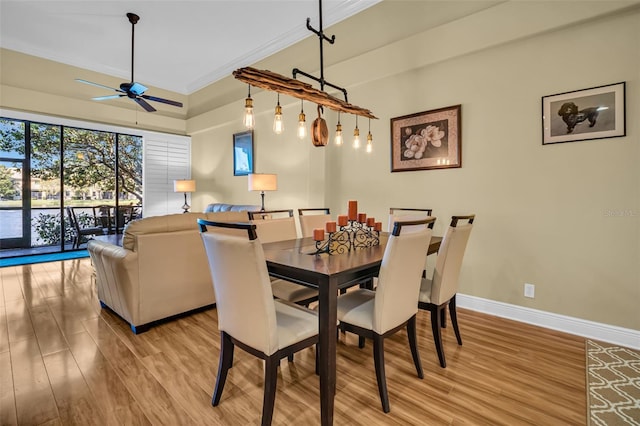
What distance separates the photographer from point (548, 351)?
226 centimetres

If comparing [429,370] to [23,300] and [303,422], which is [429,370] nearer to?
[303,422]

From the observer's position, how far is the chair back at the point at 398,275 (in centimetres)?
157

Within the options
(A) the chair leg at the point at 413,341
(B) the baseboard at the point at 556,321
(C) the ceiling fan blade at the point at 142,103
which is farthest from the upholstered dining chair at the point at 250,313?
(C) the ceiling fan blade at the point at 142,103

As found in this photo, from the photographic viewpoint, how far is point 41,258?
206 inches

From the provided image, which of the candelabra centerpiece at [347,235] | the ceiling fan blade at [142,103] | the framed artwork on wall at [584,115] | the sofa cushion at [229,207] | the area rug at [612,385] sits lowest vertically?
the area rug at [612,385]

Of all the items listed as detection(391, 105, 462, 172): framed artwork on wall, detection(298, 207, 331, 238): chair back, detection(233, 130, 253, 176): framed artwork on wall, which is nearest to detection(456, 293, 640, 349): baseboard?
detection(391, 105, 462, 172): framed artwork on wall

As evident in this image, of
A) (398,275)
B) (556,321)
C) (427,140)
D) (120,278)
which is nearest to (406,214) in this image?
(427,140)

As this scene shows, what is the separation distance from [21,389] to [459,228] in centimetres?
285

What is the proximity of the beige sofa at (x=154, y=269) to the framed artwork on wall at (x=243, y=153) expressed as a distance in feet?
8.85

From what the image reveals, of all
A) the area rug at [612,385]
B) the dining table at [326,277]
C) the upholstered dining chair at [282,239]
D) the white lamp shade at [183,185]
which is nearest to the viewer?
the dining table at [326,277]

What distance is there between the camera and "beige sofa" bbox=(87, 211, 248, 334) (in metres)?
2.52

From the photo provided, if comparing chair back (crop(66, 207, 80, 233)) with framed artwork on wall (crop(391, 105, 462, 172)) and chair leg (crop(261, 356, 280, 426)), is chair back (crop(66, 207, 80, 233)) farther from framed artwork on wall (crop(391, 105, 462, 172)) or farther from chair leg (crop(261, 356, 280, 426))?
chair leg (crop(261, 356, 280, 426))

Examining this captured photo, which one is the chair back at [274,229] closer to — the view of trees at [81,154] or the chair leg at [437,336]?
the chair leg at [437,336]

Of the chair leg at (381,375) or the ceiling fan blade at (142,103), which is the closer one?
the chair leg at (381,375)
